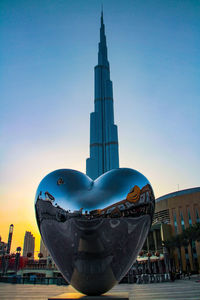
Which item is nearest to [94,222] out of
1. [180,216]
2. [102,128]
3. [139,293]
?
[139,293]

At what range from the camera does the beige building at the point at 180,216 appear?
6131cm

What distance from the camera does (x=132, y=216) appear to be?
4.90m

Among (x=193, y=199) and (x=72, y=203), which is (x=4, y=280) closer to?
(x=72, y=203)

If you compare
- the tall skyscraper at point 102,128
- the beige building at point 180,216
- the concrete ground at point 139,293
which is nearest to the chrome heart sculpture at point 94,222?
the concrete ground at point 139,293

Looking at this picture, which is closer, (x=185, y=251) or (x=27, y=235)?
(x=185, y=251)

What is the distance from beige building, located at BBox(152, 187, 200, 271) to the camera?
61312mm

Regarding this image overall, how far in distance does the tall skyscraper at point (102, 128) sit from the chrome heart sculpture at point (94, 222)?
377 feet

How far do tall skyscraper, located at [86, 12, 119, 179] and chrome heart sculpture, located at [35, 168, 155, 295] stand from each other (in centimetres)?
11477

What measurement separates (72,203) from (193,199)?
67.5 meters

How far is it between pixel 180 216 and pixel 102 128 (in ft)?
259

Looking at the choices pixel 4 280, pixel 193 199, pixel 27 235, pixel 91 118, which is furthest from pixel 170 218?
pixel 27 235

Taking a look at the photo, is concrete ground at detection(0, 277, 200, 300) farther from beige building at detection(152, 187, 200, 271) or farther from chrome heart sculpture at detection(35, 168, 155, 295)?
beige building at detection(152, 187, 200, 271)

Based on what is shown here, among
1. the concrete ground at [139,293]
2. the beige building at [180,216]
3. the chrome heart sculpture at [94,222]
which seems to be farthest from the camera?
the beige building at [180,216]

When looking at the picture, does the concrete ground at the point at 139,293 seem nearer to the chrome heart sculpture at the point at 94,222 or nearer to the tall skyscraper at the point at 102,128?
the chrome heart sculpture at the point at 94,222
